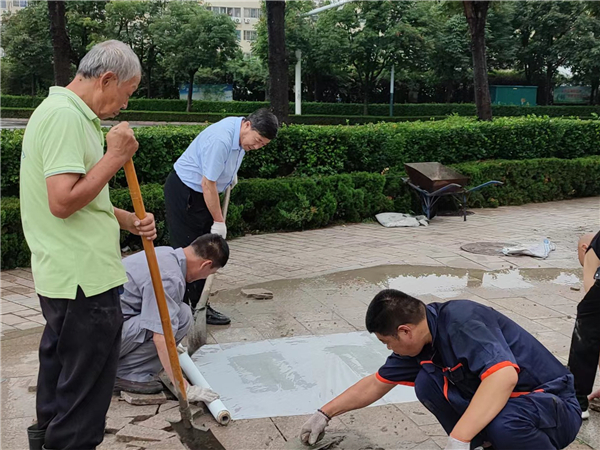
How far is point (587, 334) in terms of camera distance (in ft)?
10.2

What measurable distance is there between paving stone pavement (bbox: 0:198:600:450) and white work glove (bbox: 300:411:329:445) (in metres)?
0.12

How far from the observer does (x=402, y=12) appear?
28969mm

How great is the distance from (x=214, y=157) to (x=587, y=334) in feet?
8.14

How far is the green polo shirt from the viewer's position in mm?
1969

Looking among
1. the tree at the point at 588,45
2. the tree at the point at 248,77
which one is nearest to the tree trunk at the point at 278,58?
the tree at the point at 248,77

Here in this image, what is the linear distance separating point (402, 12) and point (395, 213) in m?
22.9

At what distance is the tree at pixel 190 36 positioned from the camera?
32.8 meters

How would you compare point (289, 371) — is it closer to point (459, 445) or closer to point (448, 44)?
point (459, 445)

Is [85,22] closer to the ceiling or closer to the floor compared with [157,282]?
closer to the ceiling

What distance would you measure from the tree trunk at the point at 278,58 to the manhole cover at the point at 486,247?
363cm

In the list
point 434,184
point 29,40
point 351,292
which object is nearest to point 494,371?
point 351,292

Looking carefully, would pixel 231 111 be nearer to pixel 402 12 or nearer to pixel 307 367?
pixel 402 12

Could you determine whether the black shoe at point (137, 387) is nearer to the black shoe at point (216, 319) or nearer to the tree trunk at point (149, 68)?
the black shoe at point (216, 319)

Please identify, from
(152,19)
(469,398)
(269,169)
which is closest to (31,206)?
(469,398)
